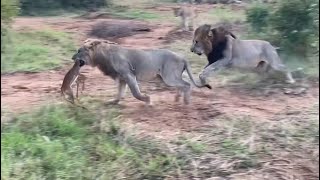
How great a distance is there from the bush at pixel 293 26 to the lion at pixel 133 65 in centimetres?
211

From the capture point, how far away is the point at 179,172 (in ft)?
21.1

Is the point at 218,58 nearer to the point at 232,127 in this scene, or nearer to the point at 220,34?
the point at 220,34

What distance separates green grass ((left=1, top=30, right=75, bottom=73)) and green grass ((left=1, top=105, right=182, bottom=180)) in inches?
84.6

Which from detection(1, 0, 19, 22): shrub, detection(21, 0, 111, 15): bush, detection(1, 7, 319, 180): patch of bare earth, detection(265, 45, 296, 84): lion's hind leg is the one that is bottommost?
detection(21, 0, 111, 15): bush

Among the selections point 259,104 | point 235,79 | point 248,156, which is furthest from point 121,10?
point 248,156

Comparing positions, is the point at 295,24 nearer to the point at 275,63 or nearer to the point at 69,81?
the point at 275,63

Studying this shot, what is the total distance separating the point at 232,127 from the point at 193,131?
1.36 feet

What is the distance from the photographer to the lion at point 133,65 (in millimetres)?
7680

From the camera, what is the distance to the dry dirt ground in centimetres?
746

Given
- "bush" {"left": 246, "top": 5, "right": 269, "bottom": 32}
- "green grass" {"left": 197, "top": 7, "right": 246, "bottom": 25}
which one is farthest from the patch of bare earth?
"green grass" {"left": 197, "top": 7, "right": 246, "bottom": 25}

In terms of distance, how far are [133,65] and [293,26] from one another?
3054mm

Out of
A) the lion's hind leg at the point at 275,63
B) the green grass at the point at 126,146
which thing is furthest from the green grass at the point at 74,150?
the lion's hind leg at the point at 275,63

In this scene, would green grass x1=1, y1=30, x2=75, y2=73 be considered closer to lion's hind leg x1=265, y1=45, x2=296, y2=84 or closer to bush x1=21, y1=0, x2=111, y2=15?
lion's hind leg x1=265, y1=45, x2=296, y2=84

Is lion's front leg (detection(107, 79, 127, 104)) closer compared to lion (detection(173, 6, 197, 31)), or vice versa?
lion's front leg (detection(107, 79, 127, 104))
